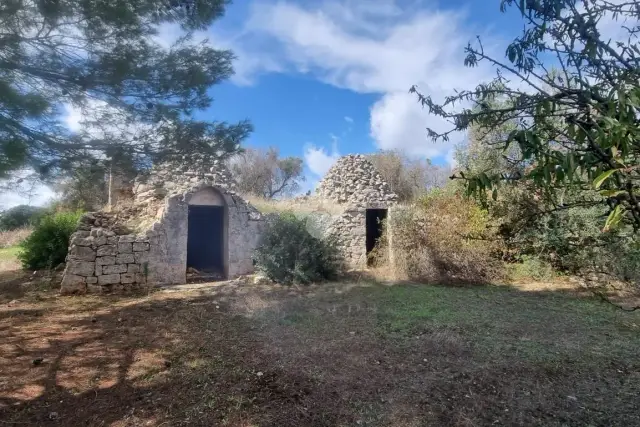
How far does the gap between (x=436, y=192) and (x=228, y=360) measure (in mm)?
8475

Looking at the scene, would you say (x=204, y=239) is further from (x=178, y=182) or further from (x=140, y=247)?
(x=140, y=247)

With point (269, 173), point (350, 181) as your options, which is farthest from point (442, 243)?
point (269, 173)

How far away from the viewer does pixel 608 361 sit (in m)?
4.14

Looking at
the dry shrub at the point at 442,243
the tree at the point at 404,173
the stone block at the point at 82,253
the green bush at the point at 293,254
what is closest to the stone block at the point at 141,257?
the stone block at the point at 82,253

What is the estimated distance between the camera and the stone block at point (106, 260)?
8406 mm

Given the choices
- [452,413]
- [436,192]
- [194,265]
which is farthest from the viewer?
[194,265]

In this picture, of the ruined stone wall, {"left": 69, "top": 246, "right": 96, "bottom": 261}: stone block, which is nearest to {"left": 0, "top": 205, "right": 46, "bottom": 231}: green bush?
{"left": 69, "top": 246, "right": 96, "bottom": 261}: stone block

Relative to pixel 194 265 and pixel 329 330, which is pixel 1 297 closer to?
pixel 194 265

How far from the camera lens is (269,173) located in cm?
2759

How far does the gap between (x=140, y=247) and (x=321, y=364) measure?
21.6ft

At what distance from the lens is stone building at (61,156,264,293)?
8320 millimetres

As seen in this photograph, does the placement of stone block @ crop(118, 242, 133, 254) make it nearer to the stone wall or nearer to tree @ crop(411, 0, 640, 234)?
the stone wall

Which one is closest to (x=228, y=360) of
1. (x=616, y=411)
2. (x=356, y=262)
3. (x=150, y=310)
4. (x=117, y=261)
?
(x=150, y=310)

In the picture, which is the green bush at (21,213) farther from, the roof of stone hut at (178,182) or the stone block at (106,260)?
the roof of stone hut at (178,182)
